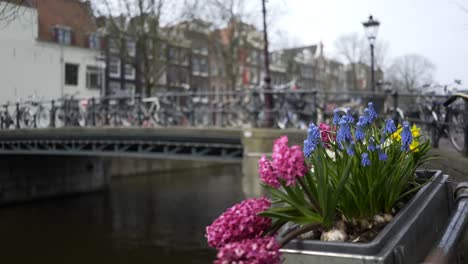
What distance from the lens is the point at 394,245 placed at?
5.70ft

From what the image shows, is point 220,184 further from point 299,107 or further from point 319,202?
point 319,202

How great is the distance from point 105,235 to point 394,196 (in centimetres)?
1217

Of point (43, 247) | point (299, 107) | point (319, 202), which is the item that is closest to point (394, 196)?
point (319, 202)

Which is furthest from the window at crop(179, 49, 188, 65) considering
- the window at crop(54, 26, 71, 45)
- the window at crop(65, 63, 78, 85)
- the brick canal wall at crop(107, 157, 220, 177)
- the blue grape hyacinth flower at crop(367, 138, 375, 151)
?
the blue grape hyacinth flower at crop(367, 138, 375, 151)

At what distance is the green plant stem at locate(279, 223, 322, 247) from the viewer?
1.85 m

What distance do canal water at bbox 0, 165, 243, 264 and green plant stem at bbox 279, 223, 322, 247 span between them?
883 cm

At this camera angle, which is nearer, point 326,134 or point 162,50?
point 326,134

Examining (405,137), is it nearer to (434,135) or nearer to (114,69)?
(434,135)

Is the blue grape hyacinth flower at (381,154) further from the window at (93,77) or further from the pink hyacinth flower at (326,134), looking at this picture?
the window at (93,77)

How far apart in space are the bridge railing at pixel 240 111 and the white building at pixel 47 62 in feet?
34.3

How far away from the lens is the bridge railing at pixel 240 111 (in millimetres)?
8617

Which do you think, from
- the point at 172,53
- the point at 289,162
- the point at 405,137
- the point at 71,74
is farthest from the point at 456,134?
the point at 71,74

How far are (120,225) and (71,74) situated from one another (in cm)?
2017

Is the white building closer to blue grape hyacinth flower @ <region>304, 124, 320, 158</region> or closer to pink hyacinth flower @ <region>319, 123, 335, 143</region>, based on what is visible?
pink hyacinth flower @ <region>319, 123, 335, 143</region>
